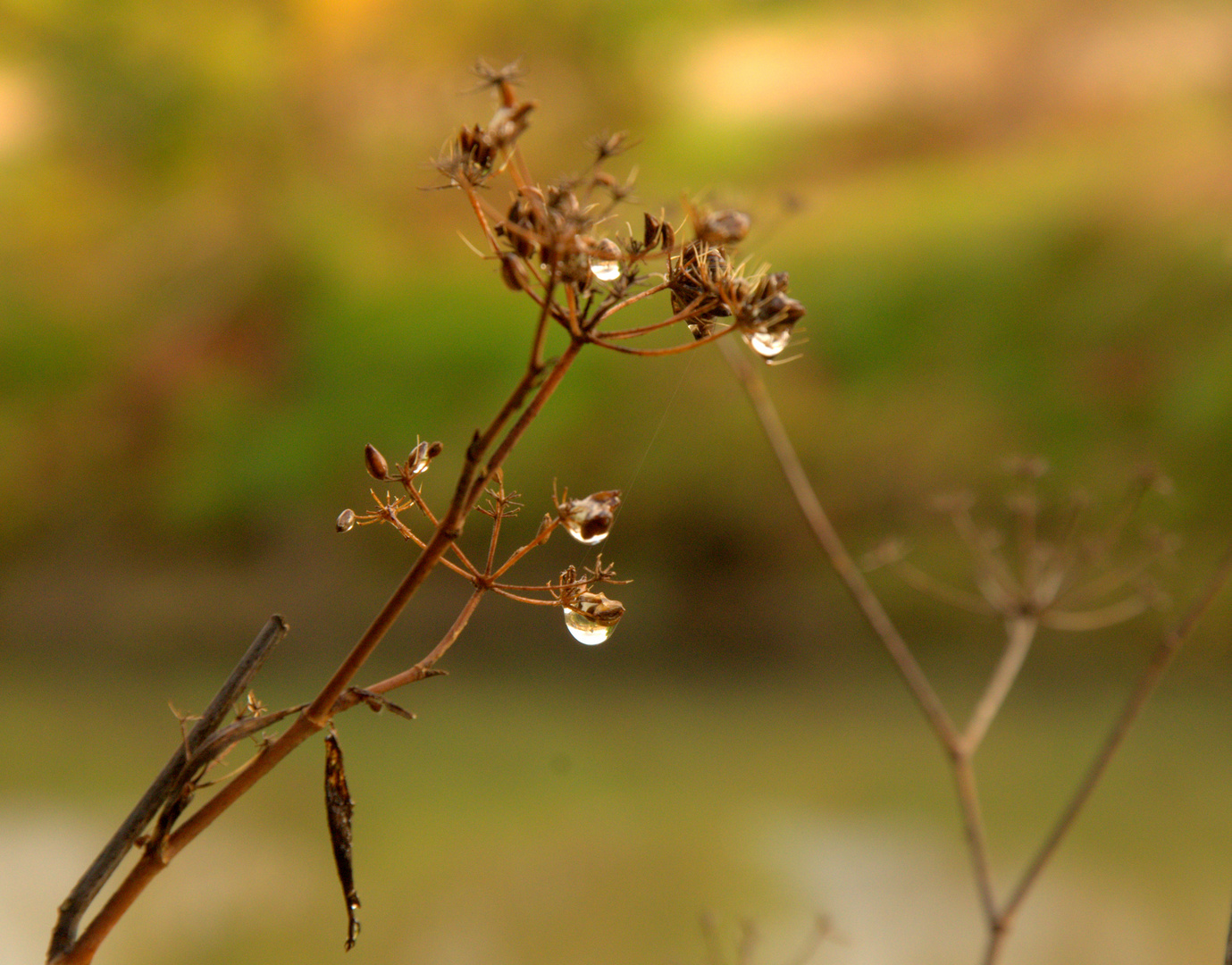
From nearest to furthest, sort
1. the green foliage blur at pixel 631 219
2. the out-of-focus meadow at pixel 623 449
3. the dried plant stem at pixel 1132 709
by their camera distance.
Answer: the dried plant stem at pixel 1132 709, the out-of-focus meadow at pixel 623 449, the green foliage blur at pixel 631 219

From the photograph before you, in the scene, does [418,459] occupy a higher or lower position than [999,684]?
higher

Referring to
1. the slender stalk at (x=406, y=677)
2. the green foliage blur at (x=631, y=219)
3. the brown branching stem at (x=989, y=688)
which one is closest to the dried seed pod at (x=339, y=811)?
the slender stalk at (x=406, y=677)

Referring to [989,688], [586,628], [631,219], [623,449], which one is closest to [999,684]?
[989,688]

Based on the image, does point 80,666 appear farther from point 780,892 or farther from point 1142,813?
point 1142,813

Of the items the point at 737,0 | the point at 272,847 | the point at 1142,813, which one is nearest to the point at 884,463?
the point at 1142,813

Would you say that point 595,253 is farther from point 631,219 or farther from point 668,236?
point 631,219

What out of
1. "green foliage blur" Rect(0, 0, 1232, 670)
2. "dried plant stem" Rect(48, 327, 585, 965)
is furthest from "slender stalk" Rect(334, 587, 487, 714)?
"green foliage blur" Rect(0, 0, 1232, 670)

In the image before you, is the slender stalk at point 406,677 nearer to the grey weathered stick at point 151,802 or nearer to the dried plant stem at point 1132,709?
the grey weathered stick at point 151,802
